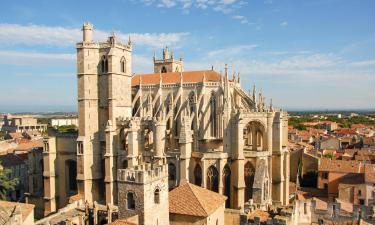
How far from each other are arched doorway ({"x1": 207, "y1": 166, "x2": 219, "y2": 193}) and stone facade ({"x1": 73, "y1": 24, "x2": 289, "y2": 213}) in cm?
10

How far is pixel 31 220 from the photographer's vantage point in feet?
106

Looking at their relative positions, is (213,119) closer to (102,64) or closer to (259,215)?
(102,64)

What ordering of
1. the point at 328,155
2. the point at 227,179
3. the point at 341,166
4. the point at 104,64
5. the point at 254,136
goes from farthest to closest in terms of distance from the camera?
the point at 328,155 → the point at 341,166 → the point at 254,136 → the point at 104,64 → the point at 227,179

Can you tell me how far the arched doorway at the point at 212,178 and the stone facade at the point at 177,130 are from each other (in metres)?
0.10

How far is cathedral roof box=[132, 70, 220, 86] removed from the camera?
46.6m

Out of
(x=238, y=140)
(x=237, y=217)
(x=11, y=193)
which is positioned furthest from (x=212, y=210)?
(x=11, y=193)

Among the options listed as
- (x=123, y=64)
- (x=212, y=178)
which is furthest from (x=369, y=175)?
(x=123, y=64)

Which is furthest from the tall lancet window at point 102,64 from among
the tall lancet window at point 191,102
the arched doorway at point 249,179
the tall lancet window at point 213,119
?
the arched doorway at point 249,179

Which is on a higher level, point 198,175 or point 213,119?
point 213,119

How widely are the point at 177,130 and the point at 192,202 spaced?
66.0 ft

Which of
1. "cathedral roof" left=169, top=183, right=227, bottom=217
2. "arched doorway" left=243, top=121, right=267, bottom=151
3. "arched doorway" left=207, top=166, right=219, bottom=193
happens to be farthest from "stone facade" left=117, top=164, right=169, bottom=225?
"arched doorway" left=243, top=121, right=267, bottom=151

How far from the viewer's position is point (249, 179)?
40125mm

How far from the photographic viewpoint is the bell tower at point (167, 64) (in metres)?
62.4

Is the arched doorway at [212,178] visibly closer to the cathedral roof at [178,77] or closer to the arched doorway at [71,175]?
the cathedral roof at [178,77]
